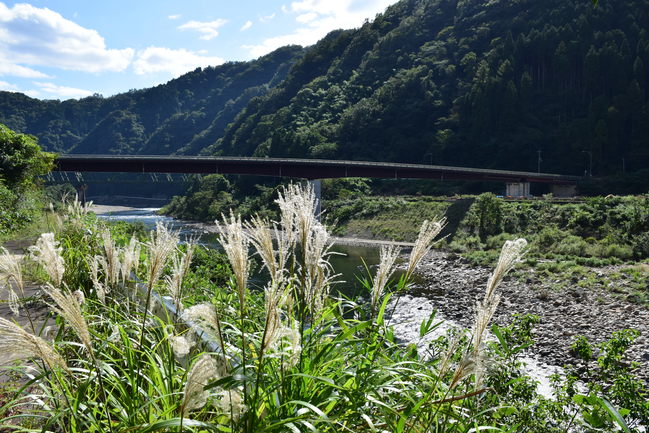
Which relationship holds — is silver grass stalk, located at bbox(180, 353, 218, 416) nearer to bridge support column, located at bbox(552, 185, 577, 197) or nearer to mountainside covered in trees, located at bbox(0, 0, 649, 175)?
bridge support column, located at bbox(552, 185, 577, 197)

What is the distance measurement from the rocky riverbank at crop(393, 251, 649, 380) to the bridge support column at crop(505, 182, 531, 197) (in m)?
34.9

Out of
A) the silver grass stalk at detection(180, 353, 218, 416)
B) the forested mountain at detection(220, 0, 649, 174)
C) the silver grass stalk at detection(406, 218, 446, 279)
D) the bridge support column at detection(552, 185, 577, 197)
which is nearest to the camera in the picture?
the silver grass stalk at detection(180, 353, 218, 416)

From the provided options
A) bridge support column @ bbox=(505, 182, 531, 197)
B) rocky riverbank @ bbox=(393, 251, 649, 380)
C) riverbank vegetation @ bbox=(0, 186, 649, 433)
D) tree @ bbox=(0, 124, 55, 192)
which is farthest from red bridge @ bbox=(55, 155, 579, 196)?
riverbank vegetation @ bbox=(0, 186, 649, 433)

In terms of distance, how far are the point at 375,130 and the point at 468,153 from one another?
22.3 m

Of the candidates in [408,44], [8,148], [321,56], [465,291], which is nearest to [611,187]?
[465,291]

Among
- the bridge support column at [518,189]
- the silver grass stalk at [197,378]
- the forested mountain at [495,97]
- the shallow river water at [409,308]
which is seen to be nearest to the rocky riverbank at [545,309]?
the shallow river water at [409,308]

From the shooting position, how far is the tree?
22984mm

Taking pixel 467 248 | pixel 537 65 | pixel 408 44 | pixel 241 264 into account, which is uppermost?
pixel 408 44

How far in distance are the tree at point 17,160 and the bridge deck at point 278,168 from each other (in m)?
30.2

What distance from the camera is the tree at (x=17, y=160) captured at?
2298cm

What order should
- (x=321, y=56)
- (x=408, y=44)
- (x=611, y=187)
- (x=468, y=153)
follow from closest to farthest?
(x=611, y=187) < (x=468, y=153) < (x=408, y=44) < (x=321, y=56)

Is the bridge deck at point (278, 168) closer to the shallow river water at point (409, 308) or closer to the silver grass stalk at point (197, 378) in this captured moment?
the shallow river water at point (409, 308)

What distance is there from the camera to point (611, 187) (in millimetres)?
61469

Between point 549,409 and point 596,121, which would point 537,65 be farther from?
point 549,409
